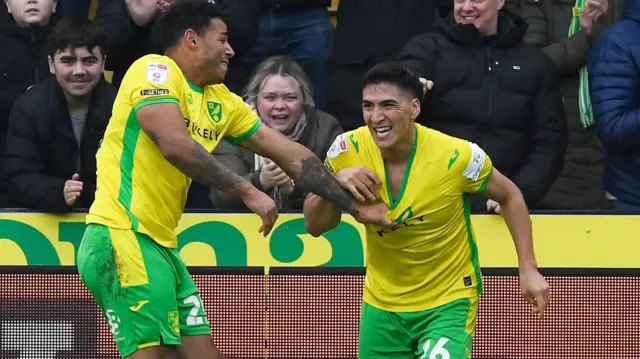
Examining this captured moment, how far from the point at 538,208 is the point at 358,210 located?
2692 mm

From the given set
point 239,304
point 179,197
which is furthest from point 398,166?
point 239,304

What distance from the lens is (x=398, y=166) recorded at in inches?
299

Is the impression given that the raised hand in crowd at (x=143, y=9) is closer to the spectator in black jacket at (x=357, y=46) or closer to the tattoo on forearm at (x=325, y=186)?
the spectator in black jacket at (x=357, y=46)

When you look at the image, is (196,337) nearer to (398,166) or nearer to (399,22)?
(398,166)

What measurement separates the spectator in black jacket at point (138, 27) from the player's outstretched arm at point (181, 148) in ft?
8.85

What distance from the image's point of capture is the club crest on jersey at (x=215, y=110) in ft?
24.8

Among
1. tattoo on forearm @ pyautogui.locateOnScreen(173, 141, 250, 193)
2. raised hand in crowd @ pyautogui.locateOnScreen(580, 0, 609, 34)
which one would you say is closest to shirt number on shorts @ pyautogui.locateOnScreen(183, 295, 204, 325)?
tattoo on forearm @ pyautogui.locateOnScreen(173, 141, 250, 193)

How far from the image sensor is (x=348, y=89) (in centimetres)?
1008

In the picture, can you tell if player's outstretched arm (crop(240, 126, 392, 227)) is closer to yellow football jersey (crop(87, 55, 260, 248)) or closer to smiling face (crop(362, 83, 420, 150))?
smiling face (crop(362, 83, 420, 150))

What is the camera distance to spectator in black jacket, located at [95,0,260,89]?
988 centimetres

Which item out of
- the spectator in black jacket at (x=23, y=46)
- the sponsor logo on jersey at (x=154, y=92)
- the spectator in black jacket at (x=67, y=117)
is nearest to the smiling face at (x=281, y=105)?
the spectator in black jacket at (x=67, y=117)

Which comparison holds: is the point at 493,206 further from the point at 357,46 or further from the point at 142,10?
the point at 142,10

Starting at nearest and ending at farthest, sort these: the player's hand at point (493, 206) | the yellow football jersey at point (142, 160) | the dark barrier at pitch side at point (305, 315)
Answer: the yellow football jersey at point (142, 160)
the dark barrier at pitch side at point (305, 315)
the player's hand at point (493, 206)

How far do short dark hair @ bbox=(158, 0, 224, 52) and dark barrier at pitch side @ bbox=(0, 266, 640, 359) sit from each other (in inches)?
73.3
